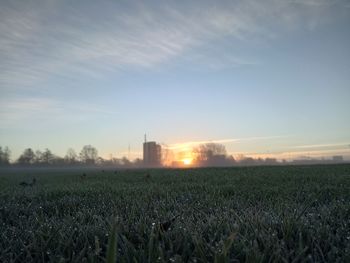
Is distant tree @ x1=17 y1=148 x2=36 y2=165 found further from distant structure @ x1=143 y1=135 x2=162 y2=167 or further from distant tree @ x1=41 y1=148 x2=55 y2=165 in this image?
distant structure @ x1=143 y1=135 x2=162 y2=167

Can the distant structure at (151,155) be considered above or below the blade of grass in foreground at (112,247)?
above

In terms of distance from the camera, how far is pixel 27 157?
15288cm

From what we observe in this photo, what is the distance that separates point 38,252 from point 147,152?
17883cm

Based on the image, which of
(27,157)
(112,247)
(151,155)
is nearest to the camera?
(112,247)

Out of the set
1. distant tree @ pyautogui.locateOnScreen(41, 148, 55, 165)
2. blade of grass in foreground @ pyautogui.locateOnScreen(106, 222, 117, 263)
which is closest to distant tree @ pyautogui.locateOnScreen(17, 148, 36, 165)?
distant tree @ pyautogui.locateOnScreen(41, 148, 55, 165)

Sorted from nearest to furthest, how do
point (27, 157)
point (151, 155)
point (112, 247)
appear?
point (112, 247), point (27, 157), point (151, 155)

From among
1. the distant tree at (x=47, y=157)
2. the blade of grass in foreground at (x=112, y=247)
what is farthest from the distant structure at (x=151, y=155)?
the blade of grass in foreground at (x=112, y=247)

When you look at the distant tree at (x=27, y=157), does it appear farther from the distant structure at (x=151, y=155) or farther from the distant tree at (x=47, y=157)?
the distant structure at (x=151, y=155)

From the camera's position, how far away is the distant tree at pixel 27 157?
15000 cm

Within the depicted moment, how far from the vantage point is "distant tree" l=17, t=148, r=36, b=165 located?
150000 mm

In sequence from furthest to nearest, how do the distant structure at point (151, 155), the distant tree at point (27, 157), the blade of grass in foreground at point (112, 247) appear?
1. the distant structure at point (151, 155)
2. the distant tree at point (27, 157)
3. the blade of grass in foreground at point (112, 247)

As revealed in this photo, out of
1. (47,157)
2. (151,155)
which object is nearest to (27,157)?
(47,157)

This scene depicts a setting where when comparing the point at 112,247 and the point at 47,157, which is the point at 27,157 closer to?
the point at 47,157

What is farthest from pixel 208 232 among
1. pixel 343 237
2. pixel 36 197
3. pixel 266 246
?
pixel 36 197
